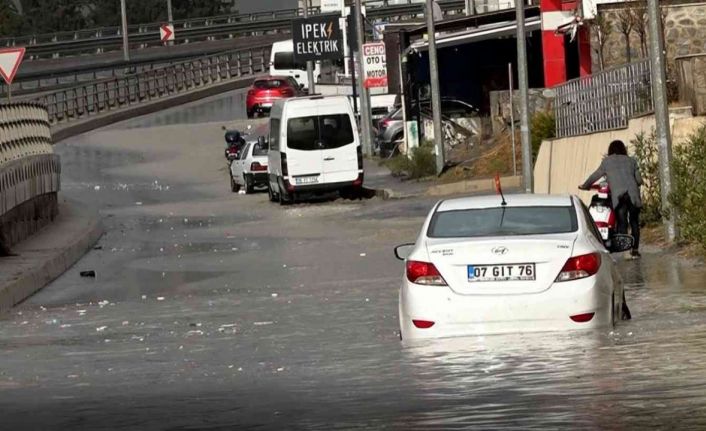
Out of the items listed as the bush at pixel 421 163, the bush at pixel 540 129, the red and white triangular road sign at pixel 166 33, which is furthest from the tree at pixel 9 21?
the bush at pixel 540 129

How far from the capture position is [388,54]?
203 ft

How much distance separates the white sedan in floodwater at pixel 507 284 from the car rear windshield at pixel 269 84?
6498 cm

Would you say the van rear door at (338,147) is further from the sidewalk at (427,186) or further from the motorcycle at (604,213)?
the motorcycle at (604,213)

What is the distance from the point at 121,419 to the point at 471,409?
7.02 ft

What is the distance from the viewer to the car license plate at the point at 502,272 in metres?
14.5

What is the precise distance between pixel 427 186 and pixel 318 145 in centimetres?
279

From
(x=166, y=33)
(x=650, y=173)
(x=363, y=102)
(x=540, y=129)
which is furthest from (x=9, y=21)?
(x=650, y=173)

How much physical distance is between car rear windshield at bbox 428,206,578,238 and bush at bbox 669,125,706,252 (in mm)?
8468

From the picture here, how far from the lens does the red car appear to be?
258 ft

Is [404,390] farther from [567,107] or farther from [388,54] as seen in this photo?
[388,54]

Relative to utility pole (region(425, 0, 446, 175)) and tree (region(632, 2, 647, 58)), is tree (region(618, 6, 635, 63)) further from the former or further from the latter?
utility pole (region(425, 0, 446, 175))

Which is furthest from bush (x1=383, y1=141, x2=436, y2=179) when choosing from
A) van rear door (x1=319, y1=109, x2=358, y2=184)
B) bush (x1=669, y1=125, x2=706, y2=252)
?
bush (x1=669, y1=125, x2=706, y2=252)

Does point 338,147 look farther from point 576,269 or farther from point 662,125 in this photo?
point 576,269

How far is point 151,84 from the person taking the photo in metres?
92.7
